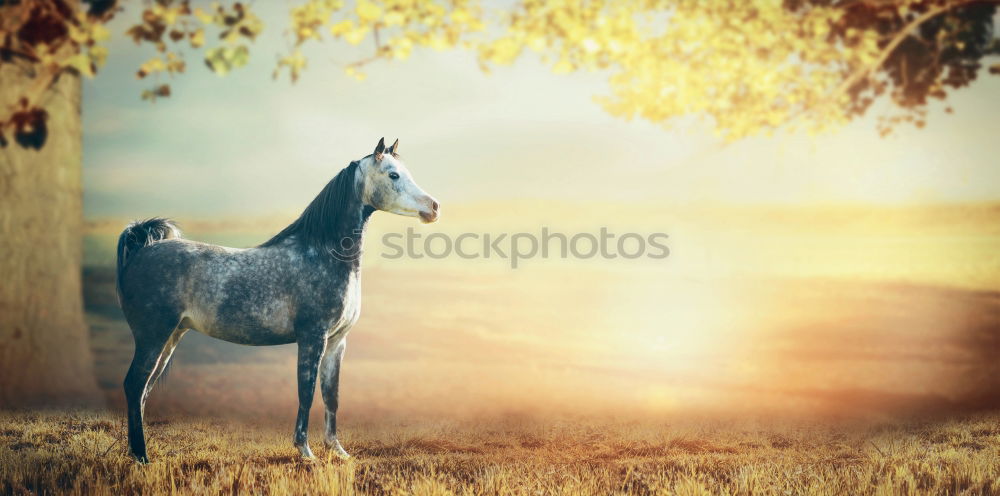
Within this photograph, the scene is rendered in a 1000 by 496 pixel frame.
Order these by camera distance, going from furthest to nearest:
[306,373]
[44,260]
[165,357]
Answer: [44,260], [165,357], [306,373]

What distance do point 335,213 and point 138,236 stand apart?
1.78m

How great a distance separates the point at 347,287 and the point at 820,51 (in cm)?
693

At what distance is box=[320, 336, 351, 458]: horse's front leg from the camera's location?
6520 mm

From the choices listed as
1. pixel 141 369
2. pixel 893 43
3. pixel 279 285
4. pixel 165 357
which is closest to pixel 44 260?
pixel 165 357

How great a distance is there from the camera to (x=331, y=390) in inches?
257

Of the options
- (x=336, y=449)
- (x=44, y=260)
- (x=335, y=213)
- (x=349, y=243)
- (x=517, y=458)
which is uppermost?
(x=335, y=213)

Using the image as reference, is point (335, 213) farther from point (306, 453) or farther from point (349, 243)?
point (306, 453)

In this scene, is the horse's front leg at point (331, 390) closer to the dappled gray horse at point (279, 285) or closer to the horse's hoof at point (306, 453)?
the dappled gray horse at point (279, 285)

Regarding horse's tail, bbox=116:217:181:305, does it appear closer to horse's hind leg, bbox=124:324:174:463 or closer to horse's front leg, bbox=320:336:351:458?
horse's hind leg, bbox=124:324:174:463

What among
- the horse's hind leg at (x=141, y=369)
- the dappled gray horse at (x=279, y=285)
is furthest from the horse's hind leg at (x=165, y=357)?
the horse's hind leg at (x=141, y=369)

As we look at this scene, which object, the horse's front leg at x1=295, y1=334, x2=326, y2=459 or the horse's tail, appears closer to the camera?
the horse's front leg at x1=295, y1=334, x2=326, y2=459

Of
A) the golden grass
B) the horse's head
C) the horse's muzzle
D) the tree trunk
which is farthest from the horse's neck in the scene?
the tree trunk

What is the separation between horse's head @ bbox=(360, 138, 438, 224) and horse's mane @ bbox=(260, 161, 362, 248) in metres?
0.11

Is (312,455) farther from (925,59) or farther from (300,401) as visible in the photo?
(925,59)
